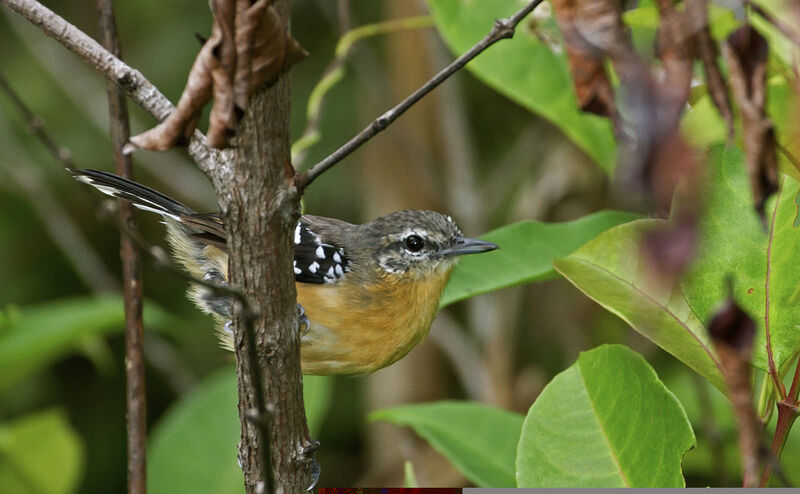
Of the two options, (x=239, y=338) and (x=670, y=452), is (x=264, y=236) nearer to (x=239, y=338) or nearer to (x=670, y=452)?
(x=239, y=338)

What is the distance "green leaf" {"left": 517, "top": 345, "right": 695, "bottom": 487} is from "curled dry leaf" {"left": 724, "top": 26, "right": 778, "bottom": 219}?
1.05 m

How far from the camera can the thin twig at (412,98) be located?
52.2 inches

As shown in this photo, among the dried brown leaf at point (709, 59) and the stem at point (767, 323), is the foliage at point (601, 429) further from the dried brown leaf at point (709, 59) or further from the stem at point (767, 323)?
the dried brown leaf at point (709, 59)

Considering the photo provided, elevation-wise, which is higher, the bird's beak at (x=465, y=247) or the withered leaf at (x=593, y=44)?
the withered leaf at (x=593, y=44)

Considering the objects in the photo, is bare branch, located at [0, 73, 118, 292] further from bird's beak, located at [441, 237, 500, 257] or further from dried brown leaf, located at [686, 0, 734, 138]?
dried brown leaf, located at [686, 0, 734, 138]

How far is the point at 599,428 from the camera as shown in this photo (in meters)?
1.95

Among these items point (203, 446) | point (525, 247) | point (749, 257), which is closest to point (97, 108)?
point (203, 446)

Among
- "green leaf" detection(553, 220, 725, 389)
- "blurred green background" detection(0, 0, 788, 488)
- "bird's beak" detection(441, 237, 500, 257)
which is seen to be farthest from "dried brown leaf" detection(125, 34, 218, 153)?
"blurred green background" detection(0, 0, 788, 488)

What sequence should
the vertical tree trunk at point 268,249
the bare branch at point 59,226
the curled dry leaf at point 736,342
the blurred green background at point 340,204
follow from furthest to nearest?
the blurred green background at point 340,204 < the bare branch at point 59,226 < the vertical tree trunk at point 268,249 < the curled dry leaf at point 736,342

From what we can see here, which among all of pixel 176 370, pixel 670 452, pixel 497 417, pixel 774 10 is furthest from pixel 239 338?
pixel 176 370

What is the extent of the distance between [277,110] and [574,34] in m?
0.56

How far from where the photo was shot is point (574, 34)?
1055 millimetres

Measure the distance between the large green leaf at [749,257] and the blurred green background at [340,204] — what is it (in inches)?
101

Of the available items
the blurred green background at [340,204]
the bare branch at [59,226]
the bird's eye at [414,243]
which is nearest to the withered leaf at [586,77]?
the bird's eye at [414,243]
